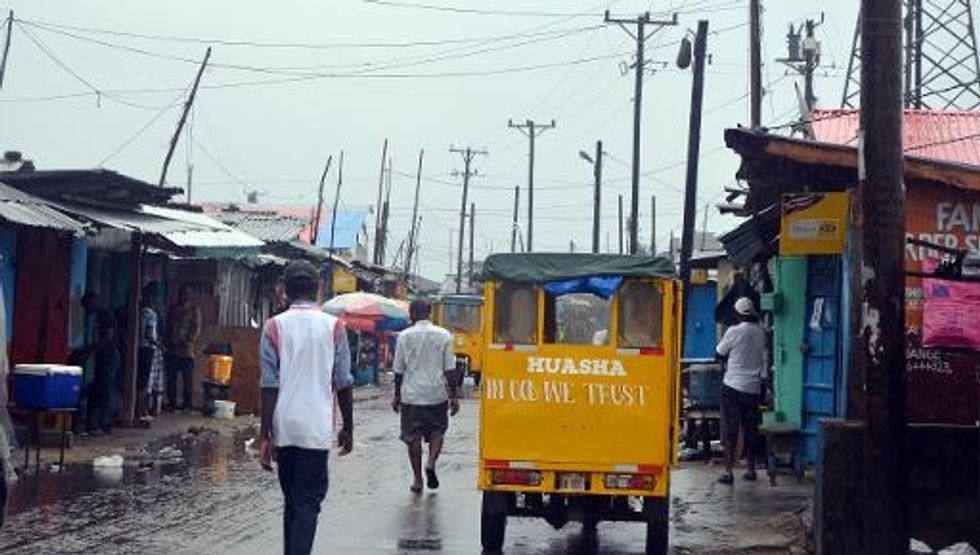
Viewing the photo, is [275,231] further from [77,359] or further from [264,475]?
[264,475]

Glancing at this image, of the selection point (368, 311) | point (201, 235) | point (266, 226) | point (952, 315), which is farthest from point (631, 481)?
point (266, 226)

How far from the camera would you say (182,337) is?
82.8 feet

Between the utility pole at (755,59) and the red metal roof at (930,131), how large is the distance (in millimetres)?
2999

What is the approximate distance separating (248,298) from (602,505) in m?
22.1

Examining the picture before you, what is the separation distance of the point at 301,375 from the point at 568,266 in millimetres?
3643

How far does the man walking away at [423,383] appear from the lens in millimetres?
15445

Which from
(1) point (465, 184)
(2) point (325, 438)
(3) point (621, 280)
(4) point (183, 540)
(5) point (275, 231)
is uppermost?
(1) point (465, 184)

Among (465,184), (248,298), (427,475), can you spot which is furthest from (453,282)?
(427,475)

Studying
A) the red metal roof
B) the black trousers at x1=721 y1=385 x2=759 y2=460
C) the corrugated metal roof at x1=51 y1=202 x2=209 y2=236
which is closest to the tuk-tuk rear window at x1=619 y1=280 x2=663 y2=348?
the black trousers at x1=721 y1=385 x2=759 y2=460

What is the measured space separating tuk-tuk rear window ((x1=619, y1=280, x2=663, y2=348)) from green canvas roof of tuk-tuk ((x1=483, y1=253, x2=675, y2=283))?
0.14m

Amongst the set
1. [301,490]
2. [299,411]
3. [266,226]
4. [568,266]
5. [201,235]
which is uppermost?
[266,226]

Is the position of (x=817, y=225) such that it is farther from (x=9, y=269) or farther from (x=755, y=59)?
(x=755, y=59)

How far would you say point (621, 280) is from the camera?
476 inches

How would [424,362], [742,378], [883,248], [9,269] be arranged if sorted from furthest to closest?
[9,269], [742,378], [424,362], [883,248]
